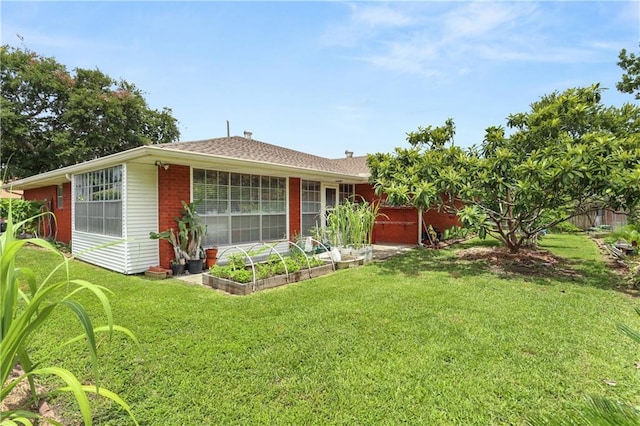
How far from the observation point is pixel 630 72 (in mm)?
17031

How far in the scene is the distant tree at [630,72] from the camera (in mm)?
16859

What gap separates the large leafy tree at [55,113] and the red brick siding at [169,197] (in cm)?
1832

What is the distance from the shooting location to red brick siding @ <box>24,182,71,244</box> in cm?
1315

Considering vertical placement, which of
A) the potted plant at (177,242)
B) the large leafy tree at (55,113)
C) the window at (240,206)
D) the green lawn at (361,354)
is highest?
the large leafy tree at (55,113)

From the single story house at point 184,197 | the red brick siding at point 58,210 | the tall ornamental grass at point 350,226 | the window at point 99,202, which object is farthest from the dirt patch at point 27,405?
the red brick siding at point 58,210

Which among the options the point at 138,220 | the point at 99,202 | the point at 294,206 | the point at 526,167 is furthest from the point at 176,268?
the point at 526,167

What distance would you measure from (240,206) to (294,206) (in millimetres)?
2244

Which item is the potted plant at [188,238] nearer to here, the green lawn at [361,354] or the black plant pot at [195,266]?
the black plant pot at [195,266]

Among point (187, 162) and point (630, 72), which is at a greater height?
point (630, 72)

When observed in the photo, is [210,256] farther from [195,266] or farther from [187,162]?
[187,162]

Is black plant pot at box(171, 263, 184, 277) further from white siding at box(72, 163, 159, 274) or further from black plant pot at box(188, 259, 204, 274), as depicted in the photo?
white siding at box(72, 163, 159, 274)

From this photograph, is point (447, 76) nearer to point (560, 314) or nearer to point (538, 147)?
point (538, 147)

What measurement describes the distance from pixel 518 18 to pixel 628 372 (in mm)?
6301

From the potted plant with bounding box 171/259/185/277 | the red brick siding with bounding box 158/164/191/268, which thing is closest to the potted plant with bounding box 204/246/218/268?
the potted plant with bounding box 171/259/185/277
